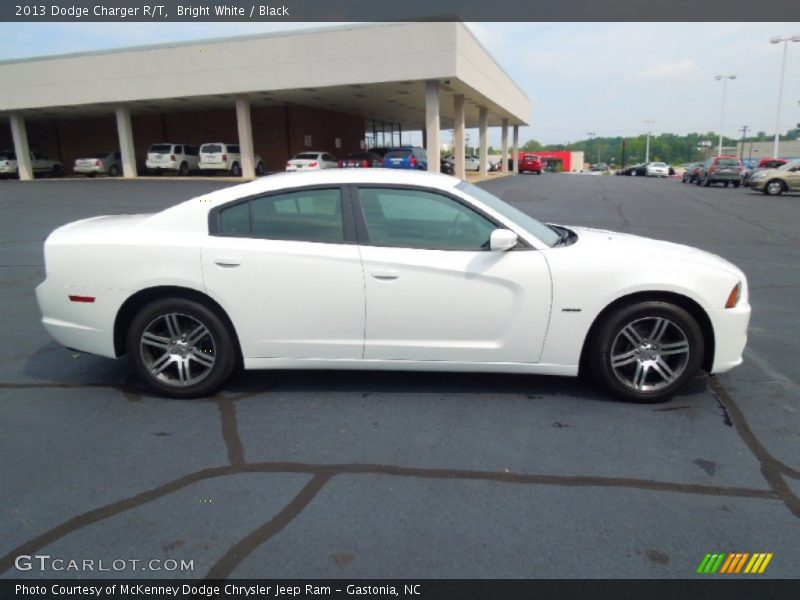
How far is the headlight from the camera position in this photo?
3715 mm

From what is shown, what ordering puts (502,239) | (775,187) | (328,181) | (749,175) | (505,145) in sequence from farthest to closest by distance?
(505,145) → (749,175) → (775,187) → (328,181) → (502,239)

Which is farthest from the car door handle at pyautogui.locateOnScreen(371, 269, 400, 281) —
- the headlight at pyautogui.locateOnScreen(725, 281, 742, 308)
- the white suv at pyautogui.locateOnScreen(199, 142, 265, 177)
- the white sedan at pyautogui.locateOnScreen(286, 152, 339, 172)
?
the white suv at pyautogui.locateOnScreen(199, 142, 265, 177)

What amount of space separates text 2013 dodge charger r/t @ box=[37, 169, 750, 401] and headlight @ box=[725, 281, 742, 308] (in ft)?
0.07

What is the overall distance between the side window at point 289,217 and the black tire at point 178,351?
663 mm

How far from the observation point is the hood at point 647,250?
379 centimetres

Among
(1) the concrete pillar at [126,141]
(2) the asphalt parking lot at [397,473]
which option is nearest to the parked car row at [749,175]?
(2) the asphalt parking lot at [397,473]

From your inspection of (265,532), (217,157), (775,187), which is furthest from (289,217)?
(217,157)

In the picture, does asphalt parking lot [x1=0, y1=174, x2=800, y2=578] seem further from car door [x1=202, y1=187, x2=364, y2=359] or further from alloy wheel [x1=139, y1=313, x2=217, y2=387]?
car door [x1=202, y1=187, x2=364, y2=359]

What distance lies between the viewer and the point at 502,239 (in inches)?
142

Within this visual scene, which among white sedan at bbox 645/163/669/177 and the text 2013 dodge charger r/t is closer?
the text 2013 dodge charger r/t

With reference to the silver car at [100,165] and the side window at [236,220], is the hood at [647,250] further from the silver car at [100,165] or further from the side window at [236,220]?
the silver car at [100,165]

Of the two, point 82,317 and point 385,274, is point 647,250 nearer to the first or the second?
point 385,274
